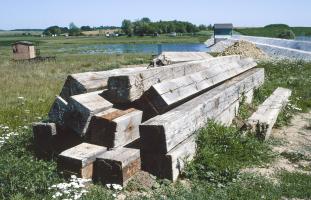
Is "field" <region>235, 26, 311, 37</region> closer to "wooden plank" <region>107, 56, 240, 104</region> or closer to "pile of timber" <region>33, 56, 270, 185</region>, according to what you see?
"wooden plank" <region>107, 56, 240, 104</region>

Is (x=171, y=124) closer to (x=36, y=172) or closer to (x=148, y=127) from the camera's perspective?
(x=148, y=127)

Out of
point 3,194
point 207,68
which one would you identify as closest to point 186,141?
point 3,194

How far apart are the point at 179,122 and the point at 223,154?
94 cm

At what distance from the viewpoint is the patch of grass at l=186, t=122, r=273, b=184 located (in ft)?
17.6

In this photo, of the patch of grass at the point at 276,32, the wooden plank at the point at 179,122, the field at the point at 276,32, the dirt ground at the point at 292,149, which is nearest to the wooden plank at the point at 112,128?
the wooden plank at the point at 179,122

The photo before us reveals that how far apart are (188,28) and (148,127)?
544ft

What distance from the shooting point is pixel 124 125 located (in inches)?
219

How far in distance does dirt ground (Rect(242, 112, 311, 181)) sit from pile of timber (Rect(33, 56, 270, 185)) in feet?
3.66

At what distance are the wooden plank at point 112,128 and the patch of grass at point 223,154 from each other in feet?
3.17

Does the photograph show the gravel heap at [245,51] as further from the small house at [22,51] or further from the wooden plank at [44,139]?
the wooden plank at [44,139]

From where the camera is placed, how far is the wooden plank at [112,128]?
5426 mm

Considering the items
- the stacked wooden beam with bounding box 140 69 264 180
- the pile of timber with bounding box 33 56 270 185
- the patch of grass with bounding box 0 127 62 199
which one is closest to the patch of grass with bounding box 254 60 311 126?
the stacked wooden beam with bounding box 140 69 264 180

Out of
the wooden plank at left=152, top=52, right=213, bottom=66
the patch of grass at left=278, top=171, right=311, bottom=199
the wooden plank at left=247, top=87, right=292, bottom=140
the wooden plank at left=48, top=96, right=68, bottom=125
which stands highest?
the wooden plank at left=152, top=52, right=213, bottom=66

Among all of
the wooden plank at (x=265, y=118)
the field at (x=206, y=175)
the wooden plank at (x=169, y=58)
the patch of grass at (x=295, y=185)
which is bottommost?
the patch of grass at (x=295, y=185)
